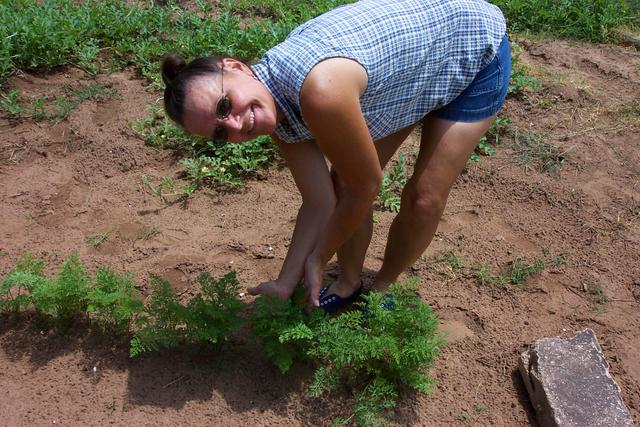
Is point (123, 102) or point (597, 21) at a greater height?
point (597, 21)

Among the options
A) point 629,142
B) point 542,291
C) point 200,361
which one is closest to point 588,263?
point 542,291

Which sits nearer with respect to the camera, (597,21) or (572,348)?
(572,348)

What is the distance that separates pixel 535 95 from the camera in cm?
440

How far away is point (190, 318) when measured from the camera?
2521 millimetres

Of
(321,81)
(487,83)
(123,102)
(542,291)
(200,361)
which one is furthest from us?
(123,102)

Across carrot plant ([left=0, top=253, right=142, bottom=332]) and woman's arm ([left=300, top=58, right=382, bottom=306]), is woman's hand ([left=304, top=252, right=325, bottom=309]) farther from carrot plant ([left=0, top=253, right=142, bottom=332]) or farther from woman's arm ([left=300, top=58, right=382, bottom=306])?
carrot plant ([left=0, top=253, right=142, bottom=332])

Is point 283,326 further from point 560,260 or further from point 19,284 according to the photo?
point 560,260

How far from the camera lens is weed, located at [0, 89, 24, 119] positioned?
4.16 m

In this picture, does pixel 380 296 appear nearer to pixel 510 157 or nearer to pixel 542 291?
pixel 542 291

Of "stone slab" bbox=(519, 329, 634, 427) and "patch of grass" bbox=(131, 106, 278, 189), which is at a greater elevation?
"stone slab" bbox=(519, 329, 634, 427)

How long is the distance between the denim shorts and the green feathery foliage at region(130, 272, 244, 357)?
1108 millimetres

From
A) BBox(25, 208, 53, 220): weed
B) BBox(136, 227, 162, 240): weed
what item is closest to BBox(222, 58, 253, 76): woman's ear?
BBox(136, 227, 162, 240): weed

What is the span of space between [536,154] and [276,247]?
5.86 ft

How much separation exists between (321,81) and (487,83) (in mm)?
763
